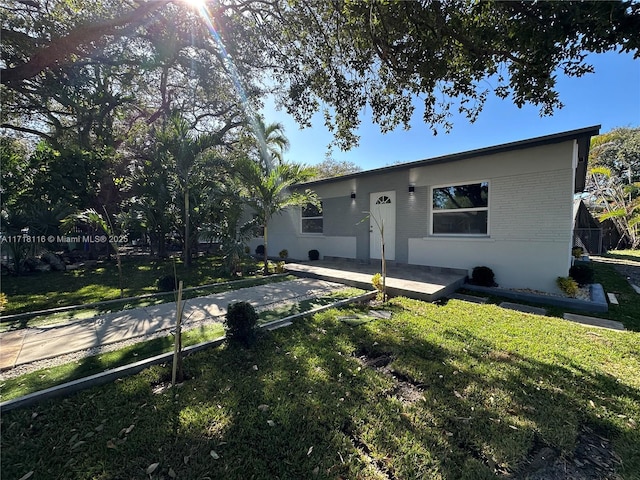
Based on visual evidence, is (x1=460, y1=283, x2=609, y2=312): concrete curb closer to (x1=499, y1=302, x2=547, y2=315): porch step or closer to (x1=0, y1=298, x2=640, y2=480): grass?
(x1=499, y1=302, x2=547, y2=315): porch step

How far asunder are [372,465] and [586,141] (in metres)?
8.41

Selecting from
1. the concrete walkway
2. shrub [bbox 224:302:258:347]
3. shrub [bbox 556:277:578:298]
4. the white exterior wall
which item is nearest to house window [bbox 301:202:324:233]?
the white exterior wall

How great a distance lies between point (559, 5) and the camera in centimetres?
275

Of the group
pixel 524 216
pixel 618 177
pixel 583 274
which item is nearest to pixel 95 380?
pixel 524 216

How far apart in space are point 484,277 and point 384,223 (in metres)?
3.51

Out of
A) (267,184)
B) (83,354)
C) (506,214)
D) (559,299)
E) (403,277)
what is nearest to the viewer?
(83,354)

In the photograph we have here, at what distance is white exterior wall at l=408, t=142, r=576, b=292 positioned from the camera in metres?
6.14

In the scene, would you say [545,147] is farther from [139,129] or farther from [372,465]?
[139,129]

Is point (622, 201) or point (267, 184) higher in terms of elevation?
point (267, 184)

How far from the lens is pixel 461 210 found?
7738mm

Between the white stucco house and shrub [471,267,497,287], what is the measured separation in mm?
266

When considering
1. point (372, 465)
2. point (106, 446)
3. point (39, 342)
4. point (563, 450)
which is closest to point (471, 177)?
point (563, 450)

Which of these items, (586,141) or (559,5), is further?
(586,141)

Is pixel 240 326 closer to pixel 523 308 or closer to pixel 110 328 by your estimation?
pixel 110 328
